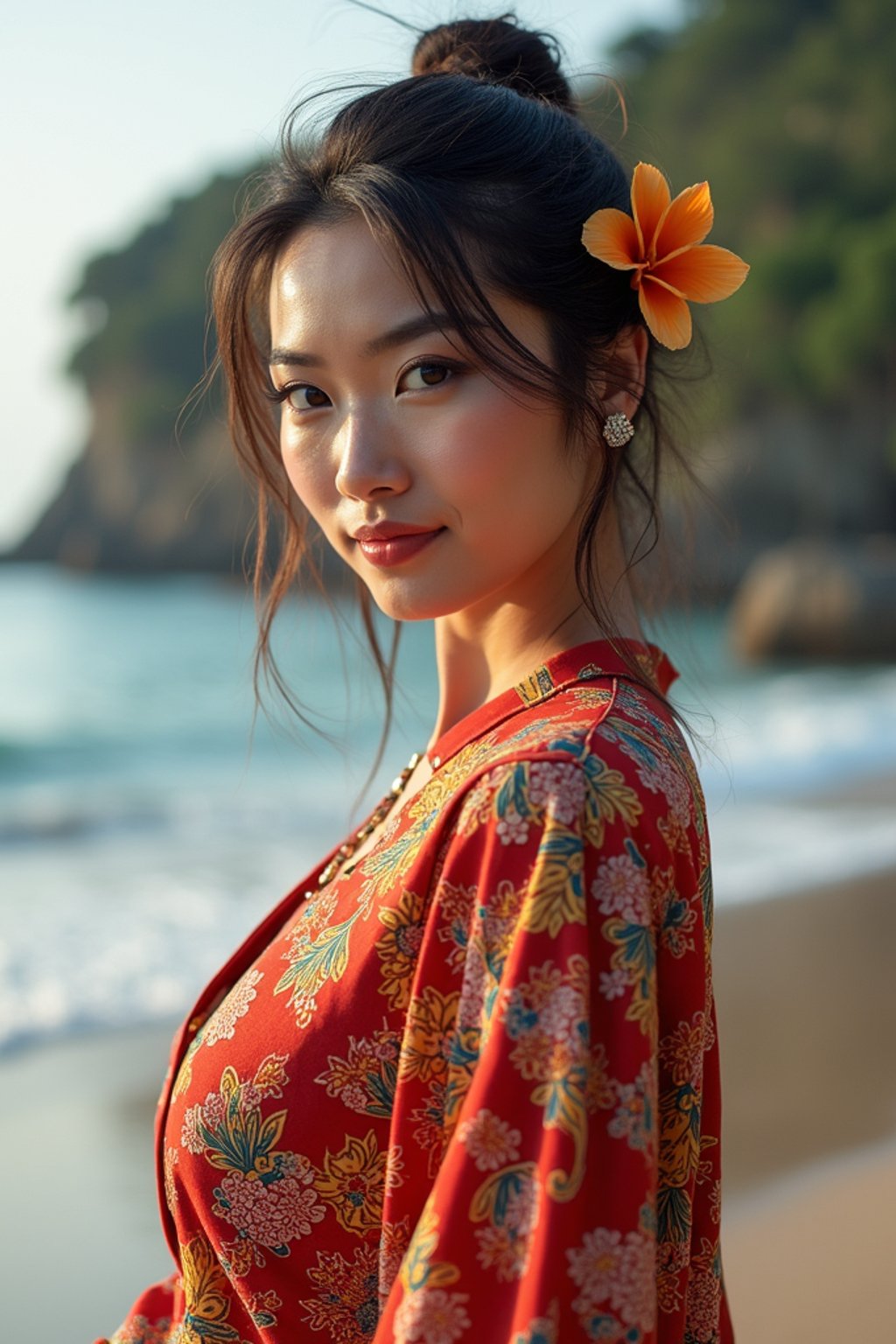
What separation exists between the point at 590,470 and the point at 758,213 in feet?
107

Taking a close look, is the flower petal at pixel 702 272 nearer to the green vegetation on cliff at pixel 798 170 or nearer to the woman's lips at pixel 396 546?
the woman's lips at pixel 396 546

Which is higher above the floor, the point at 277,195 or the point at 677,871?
the point at 277,195

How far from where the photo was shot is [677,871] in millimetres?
1021

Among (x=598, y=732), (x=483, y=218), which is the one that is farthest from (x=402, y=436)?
(x=598, y=732)

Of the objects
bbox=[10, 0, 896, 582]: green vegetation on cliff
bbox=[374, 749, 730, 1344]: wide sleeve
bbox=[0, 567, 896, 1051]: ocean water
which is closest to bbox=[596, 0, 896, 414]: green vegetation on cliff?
bbox=[10, 0, 896, 582]: green vegetation on cliff

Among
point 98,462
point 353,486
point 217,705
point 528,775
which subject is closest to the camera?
point 528,775

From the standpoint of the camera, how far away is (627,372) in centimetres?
133

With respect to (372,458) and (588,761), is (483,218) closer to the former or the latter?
(372,458)

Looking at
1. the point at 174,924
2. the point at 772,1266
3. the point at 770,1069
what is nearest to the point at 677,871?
the point at 772,1266

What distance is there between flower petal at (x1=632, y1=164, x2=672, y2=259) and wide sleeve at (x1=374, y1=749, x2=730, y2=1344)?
0.52 m

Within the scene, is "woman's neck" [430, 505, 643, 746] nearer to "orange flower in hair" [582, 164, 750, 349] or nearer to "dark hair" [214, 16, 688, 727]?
"dark hair" [214, 16, 688, 727]

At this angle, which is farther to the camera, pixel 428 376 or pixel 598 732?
pixel 428 376

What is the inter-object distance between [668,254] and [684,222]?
31mm

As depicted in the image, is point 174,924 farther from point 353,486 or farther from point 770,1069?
point 353,486
